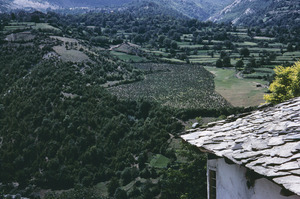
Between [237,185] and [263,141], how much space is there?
1.39 m

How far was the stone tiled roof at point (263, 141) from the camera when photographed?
18.3 feet

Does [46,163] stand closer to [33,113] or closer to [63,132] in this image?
[63,132]

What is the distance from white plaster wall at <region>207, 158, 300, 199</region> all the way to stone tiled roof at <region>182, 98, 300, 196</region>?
550mm

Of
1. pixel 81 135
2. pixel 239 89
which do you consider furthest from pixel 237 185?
pixel 239 89

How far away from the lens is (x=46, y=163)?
4681 centimetres

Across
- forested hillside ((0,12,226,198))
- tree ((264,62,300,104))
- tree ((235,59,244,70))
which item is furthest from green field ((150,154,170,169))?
tree ((235,59,244,70))

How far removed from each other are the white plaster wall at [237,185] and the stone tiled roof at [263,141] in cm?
55

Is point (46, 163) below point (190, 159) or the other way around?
below

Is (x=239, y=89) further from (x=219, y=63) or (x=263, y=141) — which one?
(x=263, y=141)

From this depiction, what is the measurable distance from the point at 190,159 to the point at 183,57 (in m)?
105

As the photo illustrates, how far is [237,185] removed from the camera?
7.37 m

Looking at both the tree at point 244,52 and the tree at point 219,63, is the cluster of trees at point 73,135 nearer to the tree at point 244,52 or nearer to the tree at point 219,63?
the tree at point 219,63

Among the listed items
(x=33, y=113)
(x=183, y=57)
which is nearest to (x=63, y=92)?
(x=33, y=113)

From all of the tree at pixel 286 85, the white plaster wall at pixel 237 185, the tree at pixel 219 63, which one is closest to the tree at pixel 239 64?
the tree at pixel 219 63
